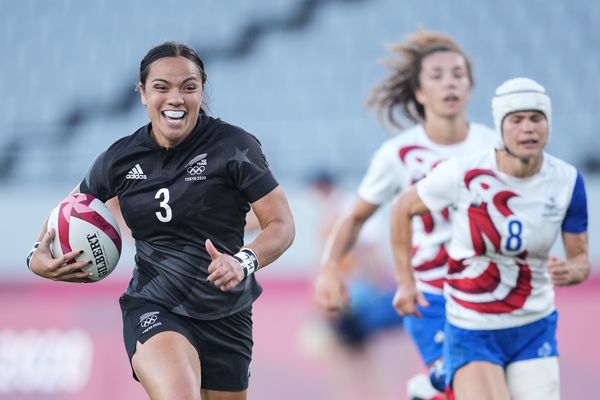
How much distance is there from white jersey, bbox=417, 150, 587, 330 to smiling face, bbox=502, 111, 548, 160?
145 millimetres

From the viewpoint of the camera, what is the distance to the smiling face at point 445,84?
21.0 feet

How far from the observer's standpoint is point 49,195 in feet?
35.5

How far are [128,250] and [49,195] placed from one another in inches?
50.0

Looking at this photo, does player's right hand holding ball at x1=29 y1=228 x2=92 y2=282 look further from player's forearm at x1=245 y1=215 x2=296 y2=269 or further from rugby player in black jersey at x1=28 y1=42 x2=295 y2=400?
player's forearm at x1=245 y1=215 x2=296 y2=269

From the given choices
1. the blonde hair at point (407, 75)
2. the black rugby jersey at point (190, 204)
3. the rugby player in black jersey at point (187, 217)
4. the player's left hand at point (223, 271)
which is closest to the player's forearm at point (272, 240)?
the rugby player in black jersey at point (187, 217)

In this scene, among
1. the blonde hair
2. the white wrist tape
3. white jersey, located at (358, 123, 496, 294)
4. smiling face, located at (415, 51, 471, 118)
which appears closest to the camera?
A: the white wrist tape

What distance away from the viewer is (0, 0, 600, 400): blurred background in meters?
8.28

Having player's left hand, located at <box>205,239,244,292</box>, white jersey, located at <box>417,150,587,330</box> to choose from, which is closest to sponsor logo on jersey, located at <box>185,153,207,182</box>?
player's left hand, located at <box>205,239,244,292</box>

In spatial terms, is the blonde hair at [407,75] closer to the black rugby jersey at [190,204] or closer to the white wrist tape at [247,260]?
the black rugby jersey at [190,204]

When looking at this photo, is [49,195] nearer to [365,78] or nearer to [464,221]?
[365,78]

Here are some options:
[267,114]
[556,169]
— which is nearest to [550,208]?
[556,169]

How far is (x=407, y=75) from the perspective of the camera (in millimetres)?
7008

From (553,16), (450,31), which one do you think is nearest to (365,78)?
(450,31)

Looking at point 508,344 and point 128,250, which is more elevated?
point 128,250
